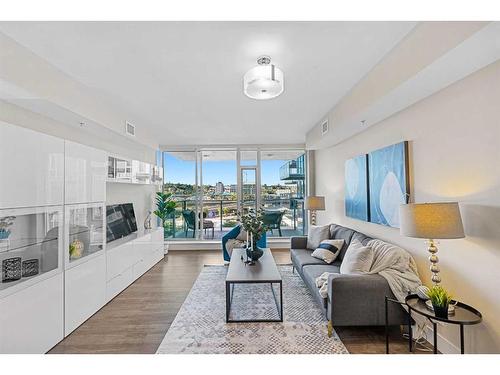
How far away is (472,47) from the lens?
149 cm

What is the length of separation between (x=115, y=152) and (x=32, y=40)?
7.61 ft

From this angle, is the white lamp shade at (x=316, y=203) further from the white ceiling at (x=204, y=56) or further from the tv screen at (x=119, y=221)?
the tv screen at (x=119, y=221)

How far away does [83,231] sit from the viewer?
9.13 feet

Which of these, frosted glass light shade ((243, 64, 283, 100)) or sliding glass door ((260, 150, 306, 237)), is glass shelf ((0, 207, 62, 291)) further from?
sliding glass door ((260, 150, 306, 237))

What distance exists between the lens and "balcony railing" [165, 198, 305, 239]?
21.3 feet

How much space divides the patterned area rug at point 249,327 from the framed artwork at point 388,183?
143 cm

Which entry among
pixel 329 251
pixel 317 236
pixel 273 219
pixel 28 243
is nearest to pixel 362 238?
pixel 329 251

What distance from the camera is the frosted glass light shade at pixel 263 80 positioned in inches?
84.5

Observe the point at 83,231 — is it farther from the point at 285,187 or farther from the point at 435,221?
the point at 285,187

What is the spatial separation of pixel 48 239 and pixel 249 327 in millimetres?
2148

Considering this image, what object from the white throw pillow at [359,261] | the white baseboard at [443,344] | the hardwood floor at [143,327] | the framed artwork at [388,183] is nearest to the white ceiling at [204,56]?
the framed artwork at [388,183]

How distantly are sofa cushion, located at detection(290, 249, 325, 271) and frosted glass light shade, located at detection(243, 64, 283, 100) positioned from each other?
2.42m

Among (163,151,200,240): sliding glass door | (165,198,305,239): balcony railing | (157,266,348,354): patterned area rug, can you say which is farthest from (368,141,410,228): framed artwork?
(163,151,200,240): sliding glass door
